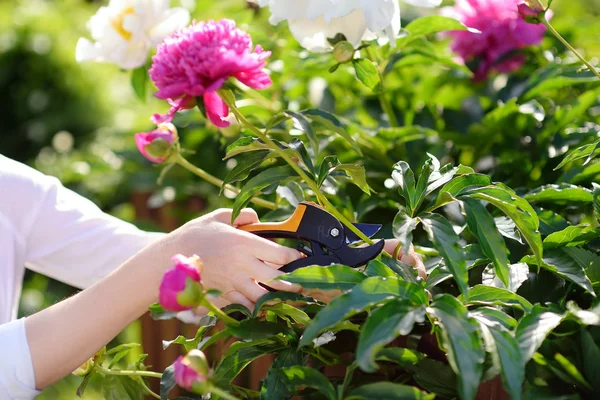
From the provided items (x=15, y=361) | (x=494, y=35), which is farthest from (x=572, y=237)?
(x=494, y=35)

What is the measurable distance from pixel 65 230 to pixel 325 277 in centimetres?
58

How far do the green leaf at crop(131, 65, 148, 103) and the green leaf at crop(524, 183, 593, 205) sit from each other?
0.66m

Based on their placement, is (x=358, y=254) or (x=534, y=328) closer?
(x=534, y=328)

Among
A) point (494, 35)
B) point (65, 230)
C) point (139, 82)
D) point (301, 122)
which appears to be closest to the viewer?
point (301, 122)

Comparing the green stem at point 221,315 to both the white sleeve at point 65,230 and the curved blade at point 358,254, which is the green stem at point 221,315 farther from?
the white sleeve at point 65,230

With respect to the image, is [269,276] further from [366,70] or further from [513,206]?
[366,70]

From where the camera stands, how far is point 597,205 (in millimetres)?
766

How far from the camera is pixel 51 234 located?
1104mm

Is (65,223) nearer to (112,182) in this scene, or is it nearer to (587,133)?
(112,182)

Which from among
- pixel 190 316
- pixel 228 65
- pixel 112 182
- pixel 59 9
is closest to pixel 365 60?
pixel 228 65

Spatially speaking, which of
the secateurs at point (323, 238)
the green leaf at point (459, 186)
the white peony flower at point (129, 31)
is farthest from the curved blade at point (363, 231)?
the white peony flower at point (129, 31)

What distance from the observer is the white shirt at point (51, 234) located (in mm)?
1065

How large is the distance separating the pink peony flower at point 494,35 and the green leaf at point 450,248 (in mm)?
796

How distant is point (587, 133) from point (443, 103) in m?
0.43
